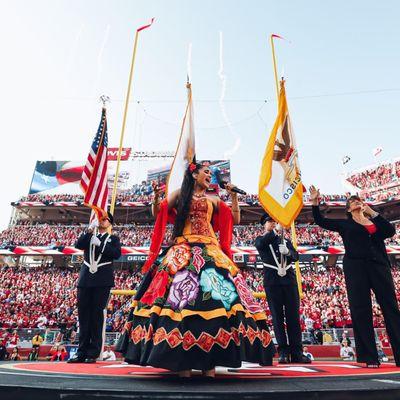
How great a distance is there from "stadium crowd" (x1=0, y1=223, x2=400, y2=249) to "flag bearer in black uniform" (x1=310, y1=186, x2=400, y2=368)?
21788mm

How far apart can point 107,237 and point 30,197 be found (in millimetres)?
33162

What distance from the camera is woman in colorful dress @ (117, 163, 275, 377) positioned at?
2.38m

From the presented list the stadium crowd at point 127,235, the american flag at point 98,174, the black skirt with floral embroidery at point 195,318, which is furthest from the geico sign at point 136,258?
the black skirt with floral embroidery at point 195,318

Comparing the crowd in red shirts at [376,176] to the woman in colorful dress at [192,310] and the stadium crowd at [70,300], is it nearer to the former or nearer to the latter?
the stadium crowd at [70,300]

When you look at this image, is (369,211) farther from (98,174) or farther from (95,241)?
(98,174)

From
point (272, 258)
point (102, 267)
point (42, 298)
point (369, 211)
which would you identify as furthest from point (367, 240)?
point (42, 298)

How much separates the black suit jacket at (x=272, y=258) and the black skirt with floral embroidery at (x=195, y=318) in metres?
2.18

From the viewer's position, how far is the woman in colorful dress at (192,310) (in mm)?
Result: 2379

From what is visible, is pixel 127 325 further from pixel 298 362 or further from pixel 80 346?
pixel 298 362

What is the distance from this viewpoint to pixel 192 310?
252 centimetres

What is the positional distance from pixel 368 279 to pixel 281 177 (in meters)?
2.11

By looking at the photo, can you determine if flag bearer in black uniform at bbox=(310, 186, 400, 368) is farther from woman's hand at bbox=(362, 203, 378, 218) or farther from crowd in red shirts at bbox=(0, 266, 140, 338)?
crowd in red shirts at bbox=(0, 266, 140, 338)

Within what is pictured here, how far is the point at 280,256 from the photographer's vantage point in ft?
16.9

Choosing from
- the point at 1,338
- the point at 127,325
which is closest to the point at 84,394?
the point at 127,325
